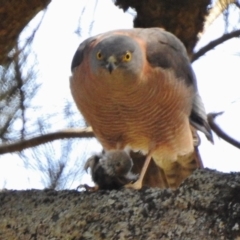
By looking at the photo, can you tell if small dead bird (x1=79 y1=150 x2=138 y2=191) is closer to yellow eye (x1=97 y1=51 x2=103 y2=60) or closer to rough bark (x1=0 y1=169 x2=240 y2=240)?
rough bark (x1=0 y1=169 x2=240 y2=240)

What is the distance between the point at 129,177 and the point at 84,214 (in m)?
0.84

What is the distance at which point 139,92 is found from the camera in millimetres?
3850

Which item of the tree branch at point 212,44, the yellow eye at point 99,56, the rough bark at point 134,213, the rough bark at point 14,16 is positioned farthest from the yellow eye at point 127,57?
the rough bark at point 134,213

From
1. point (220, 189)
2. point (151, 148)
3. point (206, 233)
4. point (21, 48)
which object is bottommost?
point (206, 233)

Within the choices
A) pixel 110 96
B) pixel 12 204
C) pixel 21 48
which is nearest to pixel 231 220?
pixel 12 204

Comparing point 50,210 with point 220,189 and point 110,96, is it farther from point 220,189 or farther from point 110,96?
point 110,96

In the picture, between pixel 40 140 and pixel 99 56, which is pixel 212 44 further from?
pixel 40 140

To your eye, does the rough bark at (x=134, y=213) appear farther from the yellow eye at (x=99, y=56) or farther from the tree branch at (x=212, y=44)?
the tree branch at (x=212, y=44)

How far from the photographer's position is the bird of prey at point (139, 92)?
3711mm

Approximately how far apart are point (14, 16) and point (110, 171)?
3.64 feet

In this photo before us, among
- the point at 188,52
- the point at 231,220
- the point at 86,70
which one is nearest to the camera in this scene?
the point at 231,220

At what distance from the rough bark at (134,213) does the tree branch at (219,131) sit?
249 centimetres

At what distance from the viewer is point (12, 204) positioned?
2152mm

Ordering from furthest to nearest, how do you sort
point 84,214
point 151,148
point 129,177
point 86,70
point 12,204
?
point 151,148 < point 86,70 < point 129,177 < point 12,204 < point 84,214
